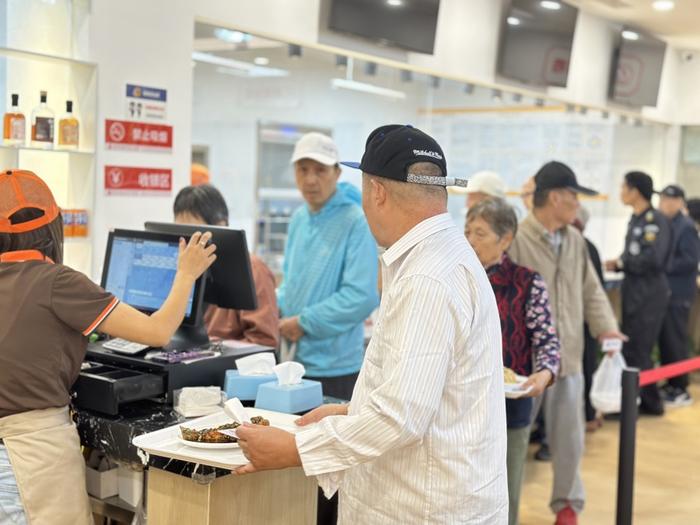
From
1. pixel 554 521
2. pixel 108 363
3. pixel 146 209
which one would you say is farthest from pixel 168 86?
pixel 554 521

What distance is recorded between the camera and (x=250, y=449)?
1842mm

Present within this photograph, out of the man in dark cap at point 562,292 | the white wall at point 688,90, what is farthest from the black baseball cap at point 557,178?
the white wall at point 688,90

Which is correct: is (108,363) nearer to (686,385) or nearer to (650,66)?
(686,385)

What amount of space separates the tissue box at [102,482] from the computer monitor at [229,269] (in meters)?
0.66

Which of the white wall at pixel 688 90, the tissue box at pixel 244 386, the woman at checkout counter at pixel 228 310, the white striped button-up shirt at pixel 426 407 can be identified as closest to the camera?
the white striped button-up shirt at pixel 426 407

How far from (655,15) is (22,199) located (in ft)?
20.2

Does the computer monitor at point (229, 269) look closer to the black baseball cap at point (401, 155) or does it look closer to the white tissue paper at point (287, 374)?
the white tissue paper at point (287, 374)

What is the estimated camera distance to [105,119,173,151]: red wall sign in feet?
12.5

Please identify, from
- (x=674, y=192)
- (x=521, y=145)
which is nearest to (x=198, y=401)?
(x=674, y=192)

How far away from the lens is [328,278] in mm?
3566

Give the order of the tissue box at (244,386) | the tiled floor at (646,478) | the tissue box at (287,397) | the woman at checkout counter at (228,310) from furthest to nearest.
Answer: the tiled floor at (646,478) < the woman at checkout counter at (228,310) < the tissue box at (244,386) < the tissue box at (287,397)

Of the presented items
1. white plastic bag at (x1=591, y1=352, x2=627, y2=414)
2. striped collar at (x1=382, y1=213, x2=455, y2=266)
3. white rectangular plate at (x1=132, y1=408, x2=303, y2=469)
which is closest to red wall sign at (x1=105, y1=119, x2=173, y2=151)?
white rectangular plate at (x1=132, y1=408, x2=303, y2=469)

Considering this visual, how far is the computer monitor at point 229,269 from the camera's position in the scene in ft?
9.32

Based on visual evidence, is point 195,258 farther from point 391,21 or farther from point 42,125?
point 391,21
